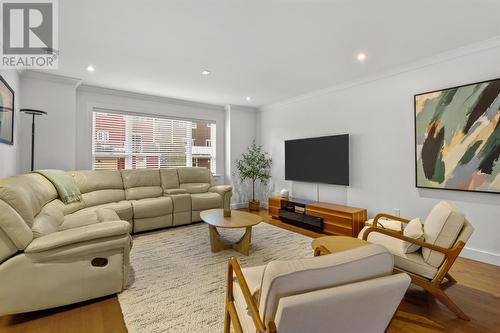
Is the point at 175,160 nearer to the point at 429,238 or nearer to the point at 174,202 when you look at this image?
the point at 174,202

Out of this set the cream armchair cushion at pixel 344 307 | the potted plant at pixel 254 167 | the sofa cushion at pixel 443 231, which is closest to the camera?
the cream armchair cushion at pixel 344 307

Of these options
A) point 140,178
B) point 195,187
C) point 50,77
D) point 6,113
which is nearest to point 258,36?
point 6,113

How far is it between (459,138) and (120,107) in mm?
5489

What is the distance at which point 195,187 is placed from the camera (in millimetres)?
4863

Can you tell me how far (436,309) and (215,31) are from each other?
3.28 metres

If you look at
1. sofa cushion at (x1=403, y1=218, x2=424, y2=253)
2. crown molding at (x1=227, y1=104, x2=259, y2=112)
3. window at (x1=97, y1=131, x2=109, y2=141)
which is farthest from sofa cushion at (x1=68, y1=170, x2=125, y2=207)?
sofa cushion at (x1=403, y1=218, x2=424, y2=253)

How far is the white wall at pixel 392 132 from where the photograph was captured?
2.75 metres

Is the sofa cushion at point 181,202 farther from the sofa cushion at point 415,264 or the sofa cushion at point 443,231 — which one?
the sofa cushion at point 443,231

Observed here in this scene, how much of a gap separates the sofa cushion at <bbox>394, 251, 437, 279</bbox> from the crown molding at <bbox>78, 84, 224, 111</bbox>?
487 centimetres

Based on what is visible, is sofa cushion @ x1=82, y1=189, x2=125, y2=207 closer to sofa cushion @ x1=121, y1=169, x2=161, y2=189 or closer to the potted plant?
sofa cushion @ x1=121, y1=169, x2=161, y2=189

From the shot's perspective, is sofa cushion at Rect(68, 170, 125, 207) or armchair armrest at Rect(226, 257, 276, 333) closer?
armchair armrest at Rect(226, 257, 276, 333)

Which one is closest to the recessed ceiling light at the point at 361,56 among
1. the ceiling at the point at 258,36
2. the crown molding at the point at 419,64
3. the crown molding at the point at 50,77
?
the ceiling at the point at 258,36

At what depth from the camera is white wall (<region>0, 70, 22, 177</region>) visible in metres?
2.73

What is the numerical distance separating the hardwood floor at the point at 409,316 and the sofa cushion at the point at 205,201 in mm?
2351
